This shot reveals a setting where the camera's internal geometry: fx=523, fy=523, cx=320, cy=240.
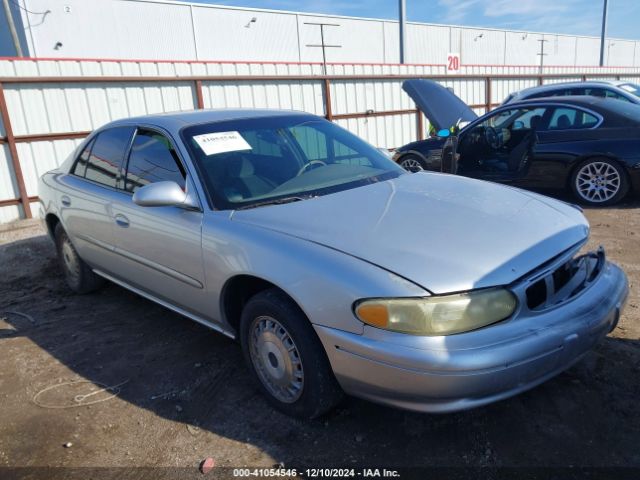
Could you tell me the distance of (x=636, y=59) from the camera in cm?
5822

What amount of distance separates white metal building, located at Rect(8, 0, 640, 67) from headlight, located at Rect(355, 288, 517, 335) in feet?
87.3

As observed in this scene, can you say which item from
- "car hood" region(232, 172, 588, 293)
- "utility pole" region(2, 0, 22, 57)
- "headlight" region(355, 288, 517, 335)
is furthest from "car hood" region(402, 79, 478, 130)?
"utility pole" region(2, 0, 22, 57)

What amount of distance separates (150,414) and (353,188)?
174cm

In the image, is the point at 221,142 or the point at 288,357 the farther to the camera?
the point at 221,142

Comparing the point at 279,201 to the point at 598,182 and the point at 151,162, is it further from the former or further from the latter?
the point at 598,182

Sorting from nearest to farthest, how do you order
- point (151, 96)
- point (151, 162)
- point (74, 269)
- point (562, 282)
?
point (562, 282) → point (151, 162) → point (74, 269) → point (151, 96)

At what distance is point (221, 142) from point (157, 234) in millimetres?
697

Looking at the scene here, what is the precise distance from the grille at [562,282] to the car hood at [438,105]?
4.88 m

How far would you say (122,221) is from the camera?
11.8 feet

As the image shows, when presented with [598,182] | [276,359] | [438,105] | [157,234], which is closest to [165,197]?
[157,234]

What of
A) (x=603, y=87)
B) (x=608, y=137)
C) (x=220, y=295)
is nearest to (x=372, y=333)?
(x=220, y=295)

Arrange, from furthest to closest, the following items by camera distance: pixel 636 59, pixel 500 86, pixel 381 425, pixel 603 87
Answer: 1. pixel 636 59
2. pixel 500 86
3. pixel 603 87
4. pixel 381 425

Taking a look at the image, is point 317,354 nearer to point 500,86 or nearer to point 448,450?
point 448,450

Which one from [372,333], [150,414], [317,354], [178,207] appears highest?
[178,207]
